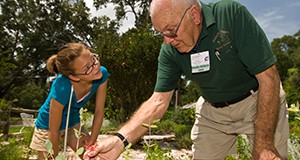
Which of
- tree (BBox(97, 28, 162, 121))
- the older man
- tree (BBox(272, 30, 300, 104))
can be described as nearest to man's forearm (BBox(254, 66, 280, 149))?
the older man

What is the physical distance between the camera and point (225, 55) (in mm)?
2061

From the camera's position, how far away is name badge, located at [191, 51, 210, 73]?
210cm

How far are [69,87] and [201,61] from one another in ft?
3.79

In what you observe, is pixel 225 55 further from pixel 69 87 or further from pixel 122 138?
pixel 69 87

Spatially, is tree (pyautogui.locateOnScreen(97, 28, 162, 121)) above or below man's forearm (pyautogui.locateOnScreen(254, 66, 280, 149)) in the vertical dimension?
below

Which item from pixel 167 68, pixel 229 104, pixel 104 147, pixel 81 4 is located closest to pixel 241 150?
pixel 229 104

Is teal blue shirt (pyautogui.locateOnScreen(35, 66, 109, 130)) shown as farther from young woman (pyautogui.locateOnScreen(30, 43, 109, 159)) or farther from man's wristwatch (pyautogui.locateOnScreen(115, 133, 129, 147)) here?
man's wristwatch (pyautogui.locateOnScreen(115, 133, 129, 147))

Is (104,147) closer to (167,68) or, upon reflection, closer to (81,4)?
(167,68)

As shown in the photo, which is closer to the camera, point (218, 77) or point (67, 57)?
point (218, 77)

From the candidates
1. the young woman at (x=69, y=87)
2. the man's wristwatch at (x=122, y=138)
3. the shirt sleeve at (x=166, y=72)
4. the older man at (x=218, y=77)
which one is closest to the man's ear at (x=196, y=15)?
the older man at (x=218, y=77)

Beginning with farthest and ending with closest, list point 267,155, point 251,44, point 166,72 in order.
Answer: point 166,72 → point 251,44 → point 267,155

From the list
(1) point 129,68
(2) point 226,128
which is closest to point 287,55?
(1) point 129,68

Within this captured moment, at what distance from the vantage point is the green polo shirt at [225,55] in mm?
1874

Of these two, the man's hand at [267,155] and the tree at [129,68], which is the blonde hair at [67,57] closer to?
the man's hand at [267,155]
